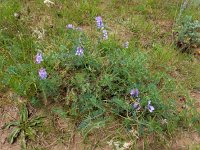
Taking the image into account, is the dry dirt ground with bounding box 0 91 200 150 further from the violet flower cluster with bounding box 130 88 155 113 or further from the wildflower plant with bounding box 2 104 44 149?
the violet flower cluster with bounding box 130 88 155 113

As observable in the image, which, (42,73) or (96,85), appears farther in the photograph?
(96,85)

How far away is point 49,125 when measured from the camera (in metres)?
2.84

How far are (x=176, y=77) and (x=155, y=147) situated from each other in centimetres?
87

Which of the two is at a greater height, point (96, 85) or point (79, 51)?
point (79, 51)

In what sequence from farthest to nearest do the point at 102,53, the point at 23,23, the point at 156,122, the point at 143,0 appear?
the point at 143,0 → the point at 23,23 → the point at 102,53 → the point at 156,122

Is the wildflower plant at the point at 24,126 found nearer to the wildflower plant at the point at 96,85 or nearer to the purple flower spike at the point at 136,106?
the wildflower plant at the point at 96,85

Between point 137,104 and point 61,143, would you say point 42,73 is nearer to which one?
point 61,143

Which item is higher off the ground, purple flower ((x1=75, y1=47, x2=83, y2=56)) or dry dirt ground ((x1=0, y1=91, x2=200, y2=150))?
purple flower ((x1=75, y1=47, x2=83, y2=56))

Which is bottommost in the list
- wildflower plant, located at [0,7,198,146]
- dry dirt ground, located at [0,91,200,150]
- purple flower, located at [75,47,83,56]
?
dry dirt ground, located at [0,91,200,150]

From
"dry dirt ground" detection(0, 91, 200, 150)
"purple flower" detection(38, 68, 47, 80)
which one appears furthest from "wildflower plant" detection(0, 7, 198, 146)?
"dry dirt ground" detection(0, 91, 200, 150)

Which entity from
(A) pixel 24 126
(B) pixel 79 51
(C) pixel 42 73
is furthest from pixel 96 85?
(A) pixel 24 126

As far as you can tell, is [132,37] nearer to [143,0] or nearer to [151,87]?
[143,0]

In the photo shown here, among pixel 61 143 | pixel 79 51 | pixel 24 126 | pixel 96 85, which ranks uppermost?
pixel 79 51

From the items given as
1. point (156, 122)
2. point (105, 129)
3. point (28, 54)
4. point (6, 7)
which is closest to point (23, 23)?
point (6, 7)
